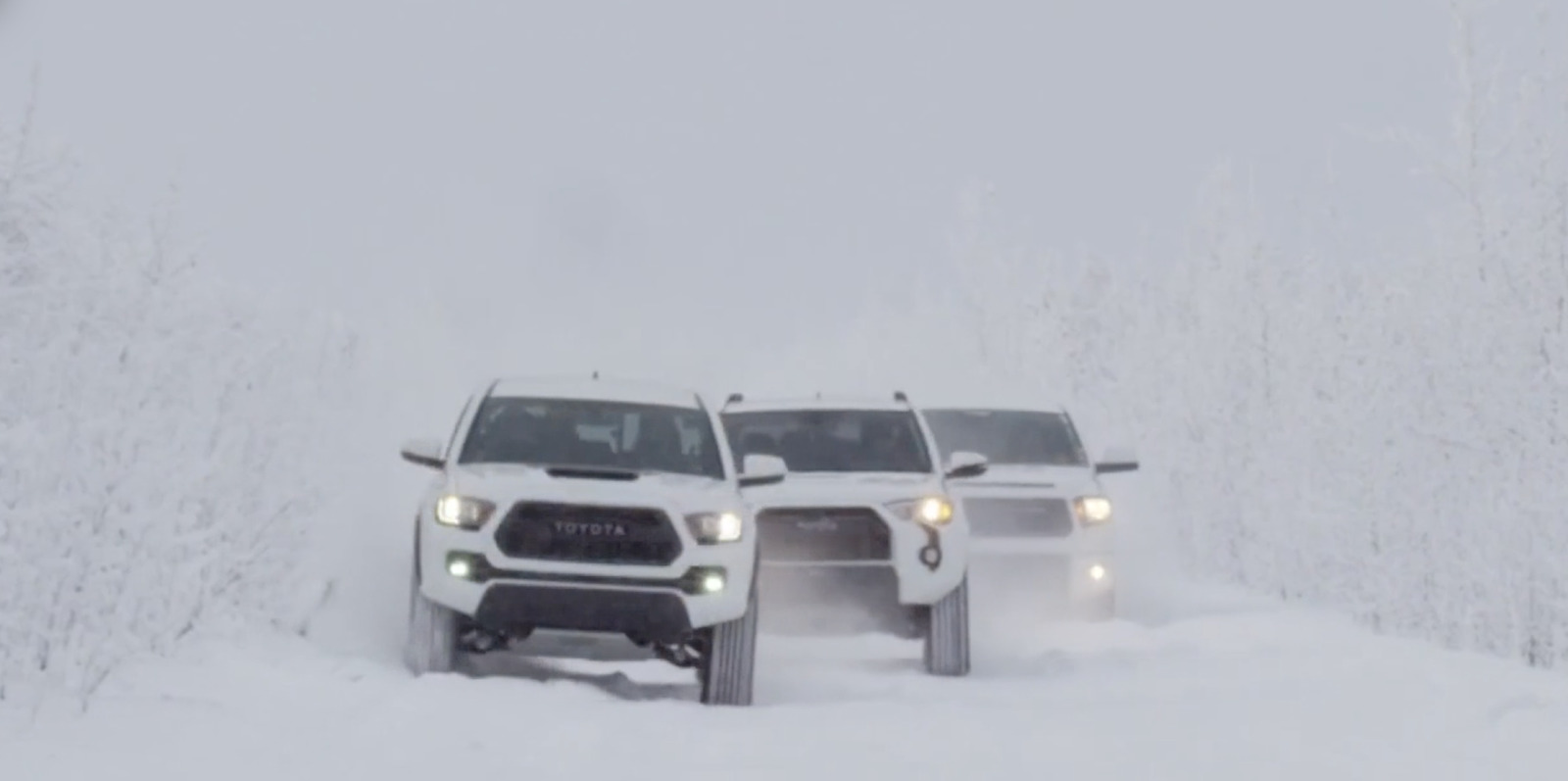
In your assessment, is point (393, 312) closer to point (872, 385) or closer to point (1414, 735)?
point (872, 385)

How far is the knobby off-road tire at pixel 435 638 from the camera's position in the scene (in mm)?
11195

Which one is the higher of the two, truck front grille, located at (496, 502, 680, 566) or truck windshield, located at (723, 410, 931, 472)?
truck windshield, located at (723, 410, 931, 472)

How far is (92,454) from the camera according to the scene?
29.1 feet

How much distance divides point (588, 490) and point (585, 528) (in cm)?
20

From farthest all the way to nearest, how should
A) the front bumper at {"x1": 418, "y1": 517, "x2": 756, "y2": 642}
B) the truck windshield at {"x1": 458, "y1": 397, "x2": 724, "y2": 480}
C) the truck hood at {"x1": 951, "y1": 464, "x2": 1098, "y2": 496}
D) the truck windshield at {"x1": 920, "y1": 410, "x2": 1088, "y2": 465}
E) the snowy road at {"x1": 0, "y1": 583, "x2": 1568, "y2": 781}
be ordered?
1. the truck windshield at {"x1": 920, "y1": 410, "x2": 1088, "y2": 465}
2. the truck hood at {"x1": 951, "y1": 464, "x2": 1098, "y2": 496}
3. the truck windshield at {"x1": 458, "y1": 397, "x2": 724, "y2": 480}
4. the front bumper at {"x1": 418, "y1": 517, "x2": 756, "y2": 642}
5. the snowy road at {"x1": 0, "y1": 583, "x2": 1568, "y2": 781}

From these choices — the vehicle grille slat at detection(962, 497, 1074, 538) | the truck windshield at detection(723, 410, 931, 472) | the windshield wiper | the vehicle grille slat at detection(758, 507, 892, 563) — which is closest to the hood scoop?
the windshield wiper

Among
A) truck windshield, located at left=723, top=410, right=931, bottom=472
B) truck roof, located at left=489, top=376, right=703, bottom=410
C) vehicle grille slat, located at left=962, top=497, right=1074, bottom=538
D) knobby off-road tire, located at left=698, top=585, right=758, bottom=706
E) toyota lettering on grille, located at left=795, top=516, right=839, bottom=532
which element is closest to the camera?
knobby off-road tire, located at left=698, top=585, right=758, bottom=706

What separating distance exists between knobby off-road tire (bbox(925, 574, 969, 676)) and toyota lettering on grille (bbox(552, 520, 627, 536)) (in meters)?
2.62

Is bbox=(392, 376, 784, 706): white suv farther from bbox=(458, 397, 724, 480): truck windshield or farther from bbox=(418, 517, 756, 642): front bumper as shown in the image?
bbox=(458, 397, 724, 480): truck windshield

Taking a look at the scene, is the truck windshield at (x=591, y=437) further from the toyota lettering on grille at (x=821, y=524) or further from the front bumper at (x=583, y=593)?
the front bumper at (x=583, y=593)

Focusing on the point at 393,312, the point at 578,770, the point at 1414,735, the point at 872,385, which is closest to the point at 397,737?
→ the point at 578,770

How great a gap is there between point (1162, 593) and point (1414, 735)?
1081cm

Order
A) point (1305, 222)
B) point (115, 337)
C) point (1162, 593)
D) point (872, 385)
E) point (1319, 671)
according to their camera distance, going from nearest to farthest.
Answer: point (115, 337) → point (1319, 671) → point (1162, 593) → point (1305, 222) → point (872, 385)

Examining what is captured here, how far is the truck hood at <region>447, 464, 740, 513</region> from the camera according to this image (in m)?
11.0
